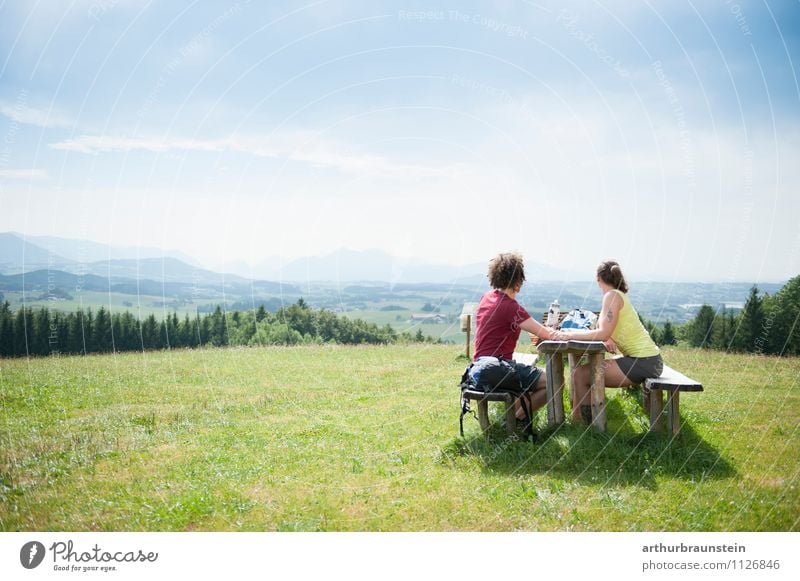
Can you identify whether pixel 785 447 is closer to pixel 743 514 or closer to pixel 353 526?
pixel 743 514

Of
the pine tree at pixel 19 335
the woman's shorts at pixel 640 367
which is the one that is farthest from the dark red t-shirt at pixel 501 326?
the pine tree at pixel 19 335

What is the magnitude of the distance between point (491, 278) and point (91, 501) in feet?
15.6

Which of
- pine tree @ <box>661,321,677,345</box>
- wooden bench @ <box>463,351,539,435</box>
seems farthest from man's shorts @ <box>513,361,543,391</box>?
pine tree @ <box>661,321,677,345</box>

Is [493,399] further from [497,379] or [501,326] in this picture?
[501,326]

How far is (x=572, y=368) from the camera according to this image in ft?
23.3

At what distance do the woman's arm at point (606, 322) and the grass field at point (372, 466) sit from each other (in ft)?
3.59

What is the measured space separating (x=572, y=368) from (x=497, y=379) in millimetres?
1131

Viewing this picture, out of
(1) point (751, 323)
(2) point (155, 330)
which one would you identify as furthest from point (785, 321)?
(2) point (155, 330)

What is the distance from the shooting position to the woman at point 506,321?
6.83 m

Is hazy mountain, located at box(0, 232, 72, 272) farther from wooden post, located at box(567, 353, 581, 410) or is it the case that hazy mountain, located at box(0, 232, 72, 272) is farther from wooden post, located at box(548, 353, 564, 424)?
wooden post, located at box(567, 353, 581, 410)

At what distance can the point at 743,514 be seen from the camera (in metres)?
5.16

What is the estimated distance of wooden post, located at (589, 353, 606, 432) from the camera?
6.80m

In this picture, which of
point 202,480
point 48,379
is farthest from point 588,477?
point 48,379
